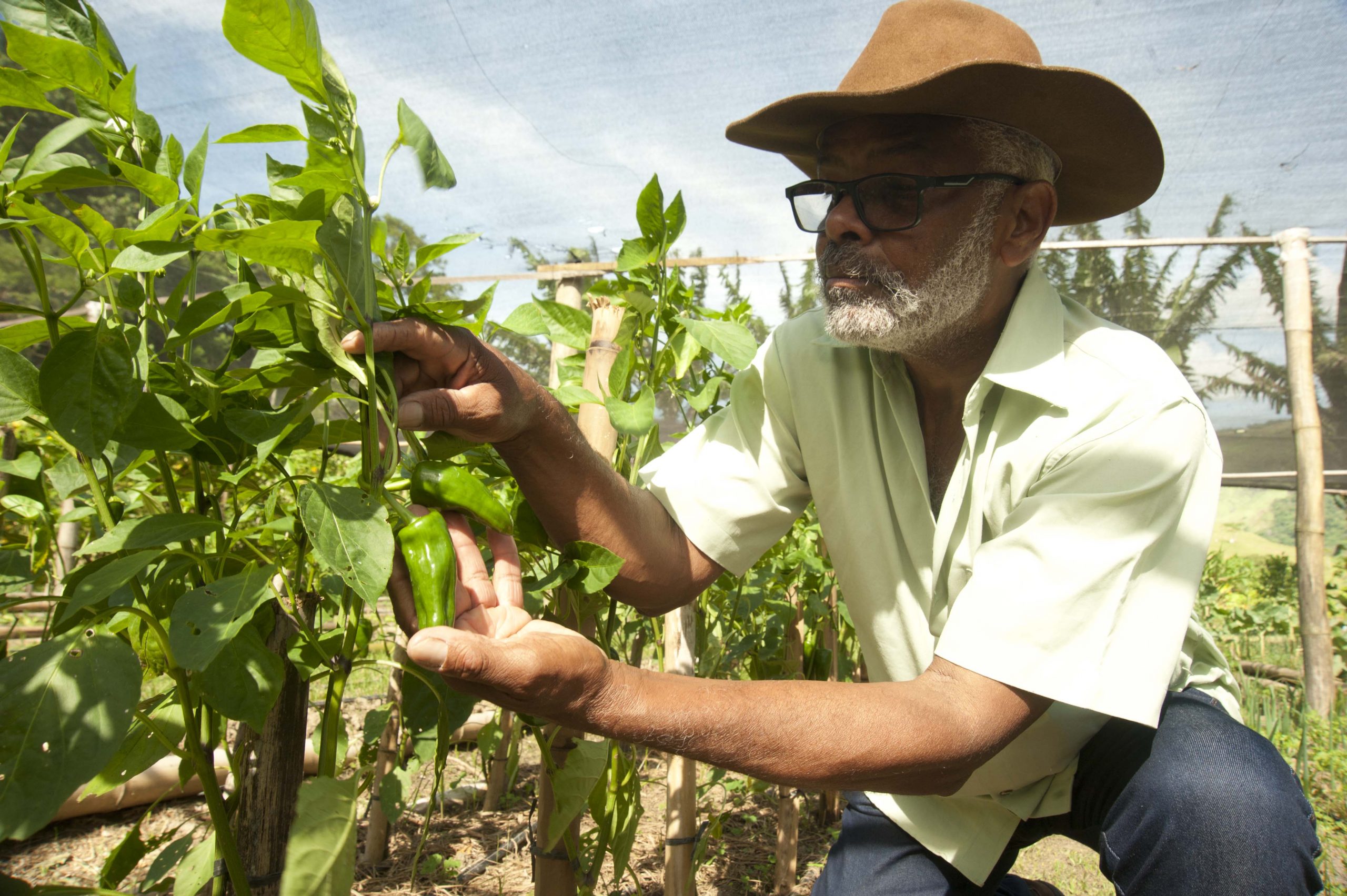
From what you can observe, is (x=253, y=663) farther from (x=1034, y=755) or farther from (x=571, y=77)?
(x=571, y=77)

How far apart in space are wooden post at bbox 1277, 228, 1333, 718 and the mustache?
3.13m

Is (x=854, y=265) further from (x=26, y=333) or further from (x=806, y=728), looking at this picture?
(x=26, y=333)

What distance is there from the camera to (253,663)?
29.2 inches

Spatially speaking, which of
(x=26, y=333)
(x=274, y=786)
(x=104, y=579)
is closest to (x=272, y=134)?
(x=26, y=333)

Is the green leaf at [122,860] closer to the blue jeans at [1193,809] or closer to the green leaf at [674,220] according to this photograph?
the green leaf at [674,220]

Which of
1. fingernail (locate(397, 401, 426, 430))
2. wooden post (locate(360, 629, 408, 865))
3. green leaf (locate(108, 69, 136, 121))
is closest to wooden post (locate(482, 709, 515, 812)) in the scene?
wooden post (locate(360, 629, 408, 865))

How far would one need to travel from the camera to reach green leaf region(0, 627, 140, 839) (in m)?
0.61

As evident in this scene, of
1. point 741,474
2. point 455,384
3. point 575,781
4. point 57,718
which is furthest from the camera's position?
point 741,474

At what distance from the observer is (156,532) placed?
721 millimetres

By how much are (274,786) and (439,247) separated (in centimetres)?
54

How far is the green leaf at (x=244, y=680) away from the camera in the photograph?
717 millimetres

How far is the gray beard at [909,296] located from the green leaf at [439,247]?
64cm

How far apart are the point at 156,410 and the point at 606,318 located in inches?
31.8

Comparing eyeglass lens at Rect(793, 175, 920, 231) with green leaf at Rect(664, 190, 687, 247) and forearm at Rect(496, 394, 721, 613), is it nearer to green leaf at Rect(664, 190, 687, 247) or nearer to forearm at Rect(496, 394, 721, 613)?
green leaf at Rect(664, 190, 687, 247)
